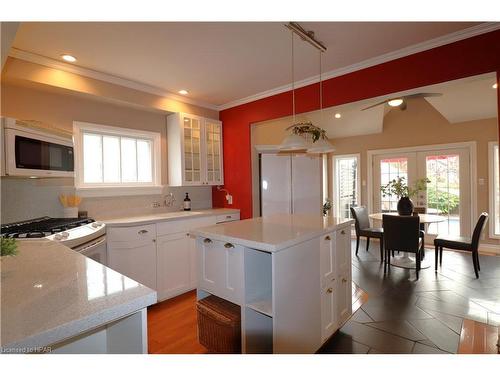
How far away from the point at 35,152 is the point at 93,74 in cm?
115

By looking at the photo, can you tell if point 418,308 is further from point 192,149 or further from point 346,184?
point 346,184

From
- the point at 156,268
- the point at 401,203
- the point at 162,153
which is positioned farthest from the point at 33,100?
the point at 401,203

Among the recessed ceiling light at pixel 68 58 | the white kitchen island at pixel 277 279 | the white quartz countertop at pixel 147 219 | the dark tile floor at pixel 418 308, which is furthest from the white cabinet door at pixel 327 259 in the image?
the recessed ceiling light at pixel 68 58

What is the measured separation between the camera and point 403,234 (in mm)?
3521

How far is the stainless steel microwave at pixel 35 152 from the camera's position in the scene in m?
1.78

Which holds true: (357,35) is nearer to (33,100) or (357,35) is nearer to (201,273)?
(201,273)

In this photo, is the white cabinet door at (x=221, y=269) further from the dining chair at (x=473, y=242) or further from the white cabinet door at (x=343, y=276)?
the dining chair at (x=473, y=242)

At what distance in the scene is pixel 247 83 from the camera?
314 cm

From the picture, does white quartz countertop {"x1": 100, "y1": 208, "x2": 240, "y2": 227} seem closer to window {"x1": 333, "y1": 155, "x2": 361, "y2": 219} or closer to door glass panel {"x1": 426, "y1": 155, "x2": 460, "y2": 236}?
window {"x1": 333, "y1": 155, "x2": 361, "y2": 219}

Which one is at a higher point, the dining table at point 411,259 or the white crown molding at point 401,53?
the white crown molding at point 401,53

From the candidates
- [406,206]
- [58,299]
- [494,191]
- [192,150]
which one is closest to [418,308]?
[406,206]

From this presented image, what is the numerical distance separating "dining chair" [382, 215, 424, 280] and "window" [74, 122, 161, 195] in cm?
329

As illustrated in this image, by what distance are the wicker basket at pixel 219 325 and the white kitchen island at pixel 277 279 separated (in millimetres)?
86
